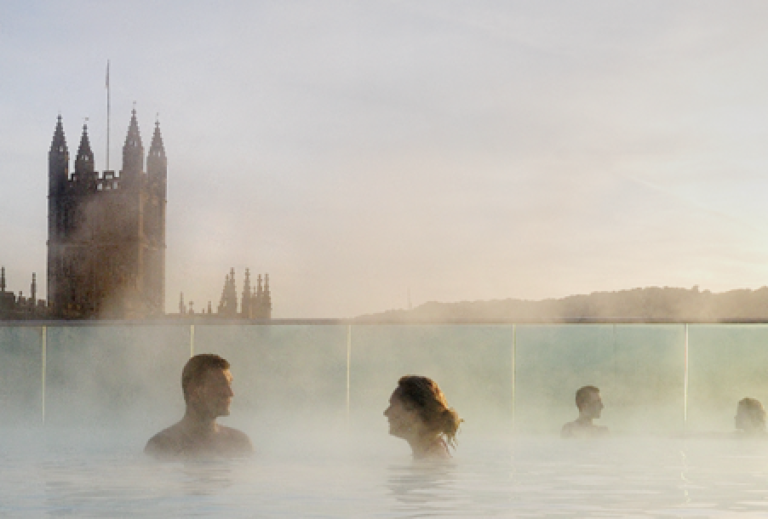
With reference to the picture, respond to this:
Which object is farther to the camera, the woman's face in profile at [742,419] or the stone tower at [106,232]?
the stone tower at [106,232]

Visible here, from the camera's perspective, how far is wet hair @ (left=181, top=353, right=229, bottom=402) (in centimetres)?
610

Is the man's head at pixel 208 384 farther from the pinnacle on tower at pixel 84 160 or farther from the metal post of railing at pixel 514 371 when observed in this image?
the pinnacle on tower at pixel 84 160

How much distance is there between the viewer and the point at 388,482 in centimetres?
587

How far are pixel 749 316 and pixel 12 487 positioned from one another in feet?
22.8

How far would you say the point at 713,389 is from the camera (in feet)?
31.9

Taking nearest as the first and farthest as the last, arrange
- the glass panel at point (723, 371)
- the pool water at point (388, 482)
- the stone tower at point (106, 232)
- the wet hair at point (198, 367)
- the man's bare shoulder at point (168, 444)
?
the pool water at point (388, 482) < the wet hair at point (198, 367) < the man's bare shoulder at point (168, 444) < the glass panel at point (723, 371) < the stone tower at point (106, 232)

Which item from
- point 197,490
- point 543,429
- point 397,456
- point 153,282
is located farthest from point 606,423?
point 153,282

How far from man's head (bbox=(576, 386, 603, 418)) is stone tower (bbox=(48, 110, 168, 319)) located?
71303 millimetres

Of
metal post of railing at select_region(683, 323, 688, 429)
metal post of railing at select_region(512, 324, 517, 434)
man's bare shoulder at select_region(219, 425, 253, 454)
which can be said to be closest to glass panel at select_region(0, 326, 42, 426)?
man's bare shoulder at select_region(219, 425, 253, 454)

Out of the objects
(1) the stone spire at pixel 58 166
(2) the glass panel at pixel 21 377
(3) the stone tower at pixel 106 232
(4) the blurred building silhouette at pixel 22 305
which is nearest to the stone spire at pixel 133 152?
(3) the stone tower at pixel 106 232

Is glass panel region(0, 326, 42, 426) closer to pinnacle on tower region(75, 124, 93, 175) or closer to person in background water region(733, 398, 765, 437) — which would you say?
person in background water region(733, 398, 765, 437)

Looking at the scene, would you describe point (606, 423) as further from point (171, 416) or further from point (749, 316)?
point (171, 416)

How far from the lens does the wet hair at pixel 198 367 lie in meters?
6.10

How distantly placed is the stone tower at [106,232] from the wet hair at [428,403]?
74158mm
